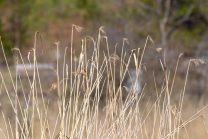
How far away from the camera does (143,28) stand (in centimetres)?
604

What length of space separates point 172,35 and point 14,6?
6375mm

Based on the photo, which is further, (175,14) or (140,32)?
(175,14)

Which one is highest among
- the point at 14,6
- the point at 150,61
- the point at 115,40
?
the point at 14,6

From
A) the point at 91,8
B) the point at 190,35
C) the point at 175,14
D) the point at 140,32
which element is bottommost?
the point at 190,35

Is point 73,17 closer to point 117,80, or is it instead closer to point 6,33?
point 6,33

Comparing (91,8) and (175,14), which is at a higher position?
(91,8)

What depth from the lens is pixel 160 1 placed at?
20.6 ft

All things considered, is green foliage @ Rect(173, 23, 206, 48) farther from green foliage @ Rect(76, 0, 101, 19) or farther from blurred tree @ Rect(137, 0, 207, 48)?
green foliage @ Rect(76, 0, 101, 19)

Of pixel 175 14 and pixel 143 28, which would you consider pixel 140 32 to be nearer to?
pixel 143 28

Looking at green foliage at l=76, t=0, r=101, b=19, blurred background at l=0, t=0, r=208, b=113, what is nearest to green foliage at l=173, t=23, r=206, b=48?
blurred background at l=0, t=0, r=208, b=113

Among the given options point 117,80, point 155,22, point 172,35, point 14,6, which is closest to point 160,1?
point 155,22

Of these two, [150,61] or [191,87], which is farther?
[191,87]

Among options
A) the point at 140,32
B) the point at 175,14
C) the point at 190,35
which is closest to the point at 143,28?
the point at 140,32

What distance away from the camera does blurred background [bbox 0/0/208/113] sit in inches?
183
